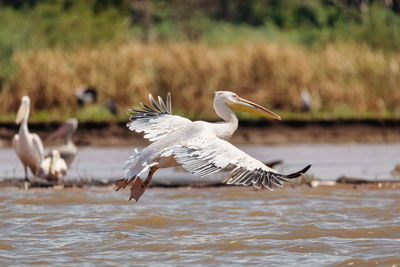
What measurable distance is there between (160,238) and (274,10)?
30.3 meters

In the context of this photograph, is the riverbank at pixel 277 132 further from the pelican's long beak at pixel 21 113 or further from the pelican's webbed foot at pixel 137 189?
the pelican's webbed foot at pixel 137 189

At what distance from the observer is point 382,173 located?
11.9 m

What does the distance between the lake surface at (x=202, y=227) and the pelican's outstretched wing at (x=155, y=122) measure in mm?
862

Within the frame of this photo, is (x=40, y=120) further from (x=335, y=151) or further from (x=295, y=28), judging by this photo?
(x=295, y=28)

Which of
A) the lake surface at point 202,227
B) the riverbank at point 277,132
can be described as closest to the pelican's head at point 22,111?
the lake surface at point 202,227

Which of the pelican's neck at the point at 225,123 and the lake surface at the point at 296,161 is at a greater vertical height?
the pelican's neck at the point at 225,123

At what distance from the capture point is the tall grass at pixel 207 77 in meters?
19.8

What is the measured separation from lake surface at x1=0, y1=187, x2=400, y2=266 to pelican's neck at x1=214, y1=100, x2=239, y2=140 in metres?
0.84

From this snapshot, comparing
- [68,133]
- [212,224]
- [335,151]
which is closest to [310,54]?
[335,151]

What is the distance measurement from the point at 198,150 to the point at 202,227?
4.18 ft

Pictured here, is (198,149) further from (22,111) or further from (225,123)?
(22,111)

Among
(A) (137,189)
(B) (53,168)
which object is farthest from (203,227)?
(B) (53,168)

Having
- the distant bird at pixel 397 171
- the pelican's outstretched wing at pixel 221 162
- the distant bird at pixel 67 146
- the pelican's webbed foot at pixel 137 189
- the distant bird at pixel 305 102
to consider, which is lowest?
the pelican's webbed foot at pixel 137 189

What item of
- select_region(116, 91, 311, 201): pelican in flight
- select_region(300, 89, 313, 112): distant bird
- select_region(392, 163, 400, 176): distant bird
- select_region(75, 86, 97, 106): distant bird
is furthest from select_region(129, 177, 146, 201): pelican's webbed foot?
select_region(300, 89, 313, 112): distant bird
